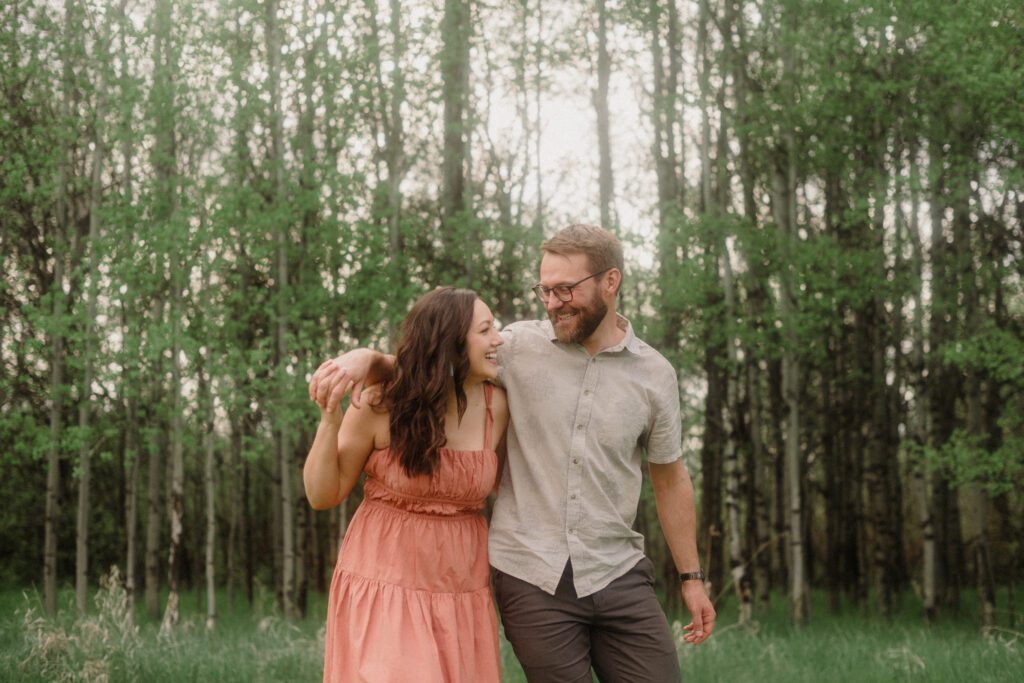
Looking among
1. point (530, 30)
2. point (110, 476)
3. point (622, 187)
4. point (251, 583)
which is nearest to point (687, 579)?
point (530, 30)

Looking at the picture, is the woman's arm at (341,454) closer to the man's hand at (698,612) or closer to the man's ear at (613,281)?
the man's ear at (613,281)

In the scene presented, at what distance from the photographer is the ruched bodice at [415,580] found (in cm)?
332

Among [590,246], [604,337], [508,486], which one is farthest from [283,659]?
[590,246]

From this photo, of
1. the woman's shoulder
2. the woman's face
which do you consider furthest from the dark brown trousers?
the woman's face

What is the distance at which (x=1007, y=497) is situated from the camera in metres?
19.7

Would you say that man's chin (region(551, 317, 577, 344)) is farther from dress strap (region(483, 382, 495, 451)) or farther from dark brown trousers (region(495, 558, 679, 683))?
dark brown trousers (region(495, 558, 679, 683))

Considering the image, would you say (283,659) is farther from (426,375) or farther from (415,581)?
(426,375)

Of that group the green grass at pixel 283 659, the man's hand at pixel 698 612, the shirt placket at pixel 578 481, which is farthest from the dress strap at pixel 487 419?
the green grass at pixel 283 659

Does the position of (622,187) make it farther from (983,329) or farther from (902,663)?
(902,663)

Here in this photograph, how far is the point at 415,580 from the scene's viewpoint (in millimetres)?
3391

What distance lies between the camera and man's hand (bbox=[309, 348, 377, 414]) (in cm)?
296

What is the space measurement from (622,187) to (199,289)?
26.5 feet

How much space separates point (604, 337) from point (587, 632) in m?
0.97

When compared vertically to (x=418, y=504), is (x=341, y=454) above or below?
above
